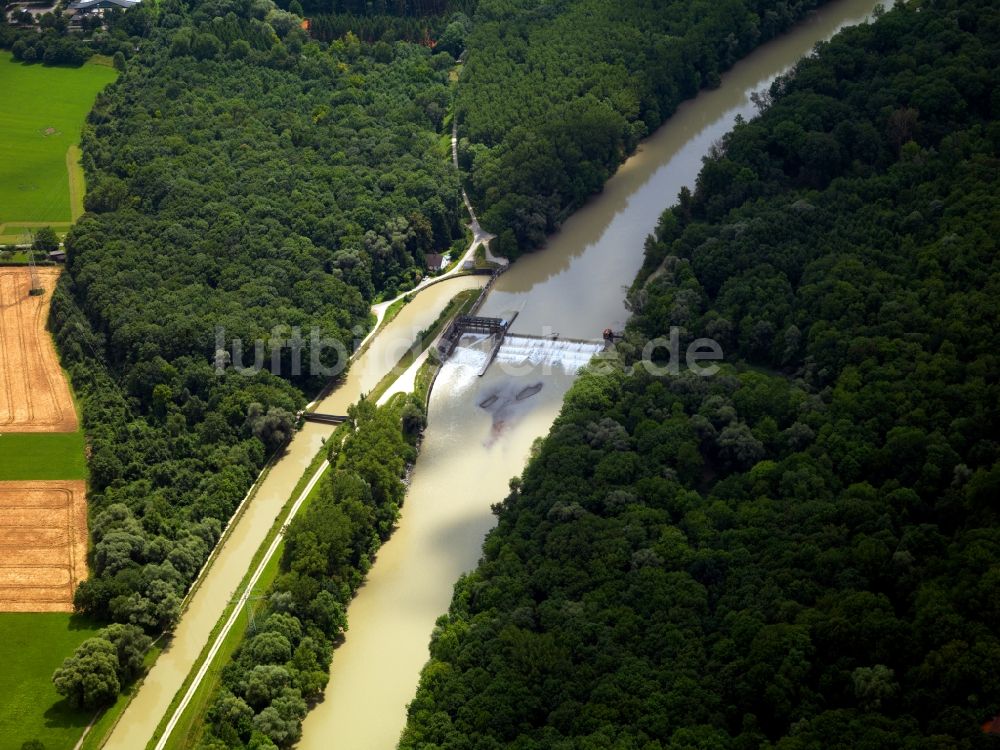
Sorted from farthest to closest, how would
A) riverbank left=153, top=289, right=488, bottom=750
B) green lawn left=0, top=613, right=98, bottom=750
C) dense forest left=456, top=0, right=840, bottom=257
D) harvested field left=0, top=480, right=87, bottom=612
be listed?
dense forest left=456, top=0, right=840, bottom=257
harvested field left=0, top=480, right=87, bottom=612
riverbank left=153, top=289, right=488, bottom=750
green lawn left=0, top=613, right=98, bottom=750

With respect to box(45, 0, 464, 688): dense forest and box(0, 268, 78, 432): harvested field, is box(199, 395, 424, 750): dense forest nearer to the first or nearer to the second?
box(45, 0, 464, 688): dense forest

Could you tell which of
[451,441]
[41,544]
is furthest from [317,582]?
[41,544]

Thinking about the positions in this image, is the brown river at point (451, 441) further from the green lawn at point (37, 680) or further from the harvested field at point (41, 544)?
the harvested field at point (41, 544)

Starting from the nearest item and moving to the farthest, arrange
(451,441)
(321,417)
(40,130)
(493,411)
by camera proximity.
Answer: (451,441)
(493,411)
(321,417)
(40,130)

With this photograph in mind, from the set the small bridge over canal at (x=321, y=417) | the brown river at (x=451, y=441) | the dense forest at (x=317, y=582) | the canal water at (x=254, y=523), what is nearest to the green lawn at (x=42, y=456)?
the canal water at (x=254, y=523)

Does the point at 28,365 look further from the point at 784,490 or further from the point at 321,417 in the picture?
the point at 784,490

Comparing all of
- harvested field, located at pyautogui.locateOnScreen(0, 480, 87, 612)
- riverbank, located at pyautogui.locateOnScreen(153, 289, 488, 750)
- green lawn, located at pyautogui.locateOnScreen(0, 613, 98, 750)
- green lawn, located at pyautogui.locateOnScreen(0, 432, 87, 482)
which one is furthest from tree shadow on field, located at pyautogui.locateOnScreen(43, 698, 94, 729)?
green lawn, located at pyautogui.locateOnScreen(0, 432, 87, 482)
